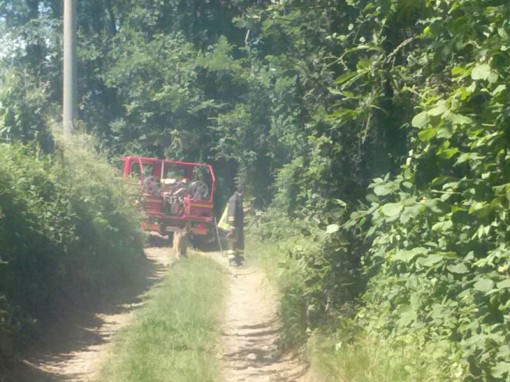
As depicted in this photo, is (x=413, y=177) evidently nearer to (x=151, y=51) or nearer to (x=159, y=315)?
(x=159, y=315)

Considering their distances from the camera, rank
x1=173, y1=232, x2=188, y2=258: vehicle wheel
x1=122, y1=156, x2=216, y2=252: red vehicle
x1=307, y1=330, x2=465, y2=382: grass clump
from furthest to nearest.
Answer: x1=122, y1=156, x2=216, y2=252: red vehicle < x1=173, y1=232, x2=188, y2=258: vehicle wheel < x1=307, y1=330, x2=465, y2=382: grass clump

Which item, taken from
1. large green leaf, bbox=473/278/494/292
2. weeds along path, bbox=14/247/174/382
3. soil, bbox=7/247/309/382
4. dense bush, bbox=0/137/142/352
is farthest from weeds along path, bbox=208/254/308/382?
large green leaf, bbox=473/278/494/292

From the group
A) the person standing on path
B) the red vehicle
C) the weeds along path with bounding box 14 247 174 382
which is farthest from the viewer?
the red vehicle

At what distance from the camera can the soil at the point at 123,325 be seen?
9.44m

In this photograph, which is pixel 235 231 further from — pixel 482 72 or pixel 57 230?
pixel 482 72

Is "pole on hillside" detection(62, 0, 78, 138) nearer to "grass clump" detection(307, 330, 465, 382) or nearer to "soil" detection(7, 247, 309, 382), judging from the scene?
"soil" detection(7, 247, 309, 382)

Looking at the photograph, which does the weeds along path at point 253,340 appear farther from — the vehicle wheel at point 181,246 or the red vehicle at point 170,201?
the red vehicle at point 170,201

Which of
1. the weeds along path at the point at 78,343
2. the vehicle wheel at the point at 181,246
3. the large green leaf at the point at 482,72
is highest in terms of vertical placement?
the large green leaf at the point at 482,72

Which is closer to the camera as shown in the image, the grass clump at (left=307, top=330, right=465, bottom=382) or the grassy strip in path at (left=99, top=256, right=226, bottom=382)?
the grass clump at (left=307, top=330, right=465, bottom=382)

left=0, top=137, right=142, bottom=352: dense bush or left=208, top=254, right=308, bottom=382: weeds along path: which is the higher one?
left=0, top=137, right=142, bottom=352: dense bush

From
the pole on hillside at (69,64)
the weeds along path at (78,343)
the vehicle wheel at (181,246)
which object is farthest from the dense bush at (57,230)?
the vehicle wheel at (181,246)

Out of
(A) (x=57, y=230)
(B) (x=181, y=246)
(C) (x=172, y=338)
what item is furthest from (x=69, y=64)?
(C) (x=172, y=338)

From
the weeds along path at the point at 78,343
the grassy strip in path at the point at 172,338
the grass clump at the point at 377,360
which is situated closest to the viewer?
the grass clump at the point at 377,360

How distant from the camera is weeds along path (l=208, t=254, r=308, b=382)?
9.52m
